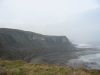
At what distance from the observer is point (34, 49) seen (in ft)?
411

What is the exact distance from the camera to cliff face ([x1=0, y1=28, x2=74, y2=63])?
4002 inches

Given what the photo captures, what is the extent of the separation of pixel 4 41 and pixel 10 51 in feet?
41.1

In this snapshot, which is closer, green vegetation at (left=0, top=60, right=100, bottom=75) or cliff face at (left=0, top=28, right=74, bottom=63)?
green vegetation at (left=0, top=60, right=100, bottom=75)

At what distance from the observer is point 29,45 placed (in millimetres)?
128125

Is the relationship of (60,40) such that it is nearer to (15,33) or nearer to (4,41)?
(15,33)

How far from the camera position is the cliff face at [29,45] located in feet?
334

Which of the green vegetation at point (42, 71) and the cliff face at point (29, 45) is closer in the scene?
the green vegetation at point (42, 71)

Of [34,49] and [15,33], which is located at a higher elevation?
[15,33]

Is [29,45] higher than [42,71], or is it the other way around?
[42,71]

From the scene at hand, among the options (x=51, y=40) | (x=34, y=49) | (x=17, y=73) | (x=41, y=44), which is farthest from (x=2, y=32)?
(x=17, y=73)

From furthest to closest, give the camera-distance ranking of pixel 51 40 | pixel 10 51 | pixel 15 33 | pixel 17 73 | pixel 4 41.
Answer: pixel 51 40
pixel 15 33
pixel 4 41
pixel 10 51
pixel 17 73

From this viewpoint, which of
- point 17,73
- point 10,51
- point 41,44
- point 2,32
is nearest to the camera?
point 17,73

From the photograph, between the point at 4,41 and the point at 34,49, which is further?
the point at 34,49

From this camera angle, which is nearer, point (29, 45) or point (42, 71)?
point (42, 71)
